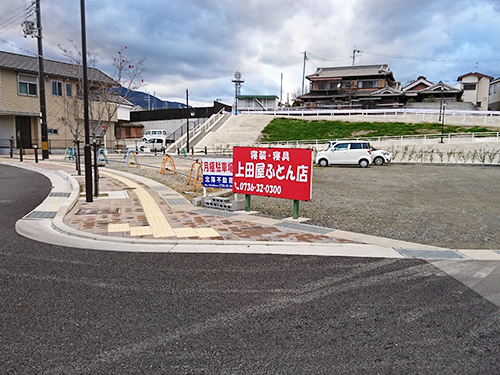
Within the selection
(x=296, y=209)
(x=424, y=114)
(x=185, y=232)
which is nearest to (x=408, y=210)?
(x=296, y=209)

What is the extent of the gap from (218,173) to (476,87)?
68553mm

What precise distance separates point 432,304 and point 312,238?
116 inches

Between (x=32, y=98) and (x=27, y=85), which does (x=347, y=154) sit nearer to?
(x=32, y=98)

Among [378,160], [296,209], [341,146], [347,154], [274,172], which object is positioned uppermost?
[341,146]

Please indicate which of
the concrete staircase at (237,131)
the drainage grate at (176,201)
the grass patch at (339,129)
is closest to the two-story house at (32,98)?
the concrete staircase at (237,131)

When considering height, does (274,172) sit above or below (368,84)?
below

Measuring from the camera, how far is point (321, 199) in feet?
37.8

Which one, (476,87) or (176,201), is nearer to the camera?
(176,201)

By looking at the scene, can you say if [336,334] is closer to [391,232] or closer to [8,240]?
[391,232]

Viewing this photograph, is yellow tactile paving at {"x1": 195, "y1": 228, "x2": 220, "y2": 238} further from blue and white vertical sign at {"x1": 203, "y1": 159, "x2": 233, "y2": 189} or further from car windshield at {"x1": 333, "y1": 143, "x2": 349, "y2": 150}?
car windshield at {"x1": 333, "y1": 143, "x2": 349, "y2": 150}

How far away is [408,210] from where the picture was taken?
9.84 m

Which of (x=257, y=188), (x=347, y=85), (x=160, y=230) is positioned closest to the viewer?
(x=160, y=230)

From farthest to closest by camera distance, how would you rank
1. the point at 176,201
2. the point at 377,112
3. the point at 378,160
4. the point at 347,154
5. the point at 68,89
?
1. the point at 377,112
2. the point at 68,89
3. the point at 378,160
4. the point at 347,154
5. the point at 176,201

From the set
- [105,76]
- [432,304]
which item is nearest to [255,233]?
[432,304]
